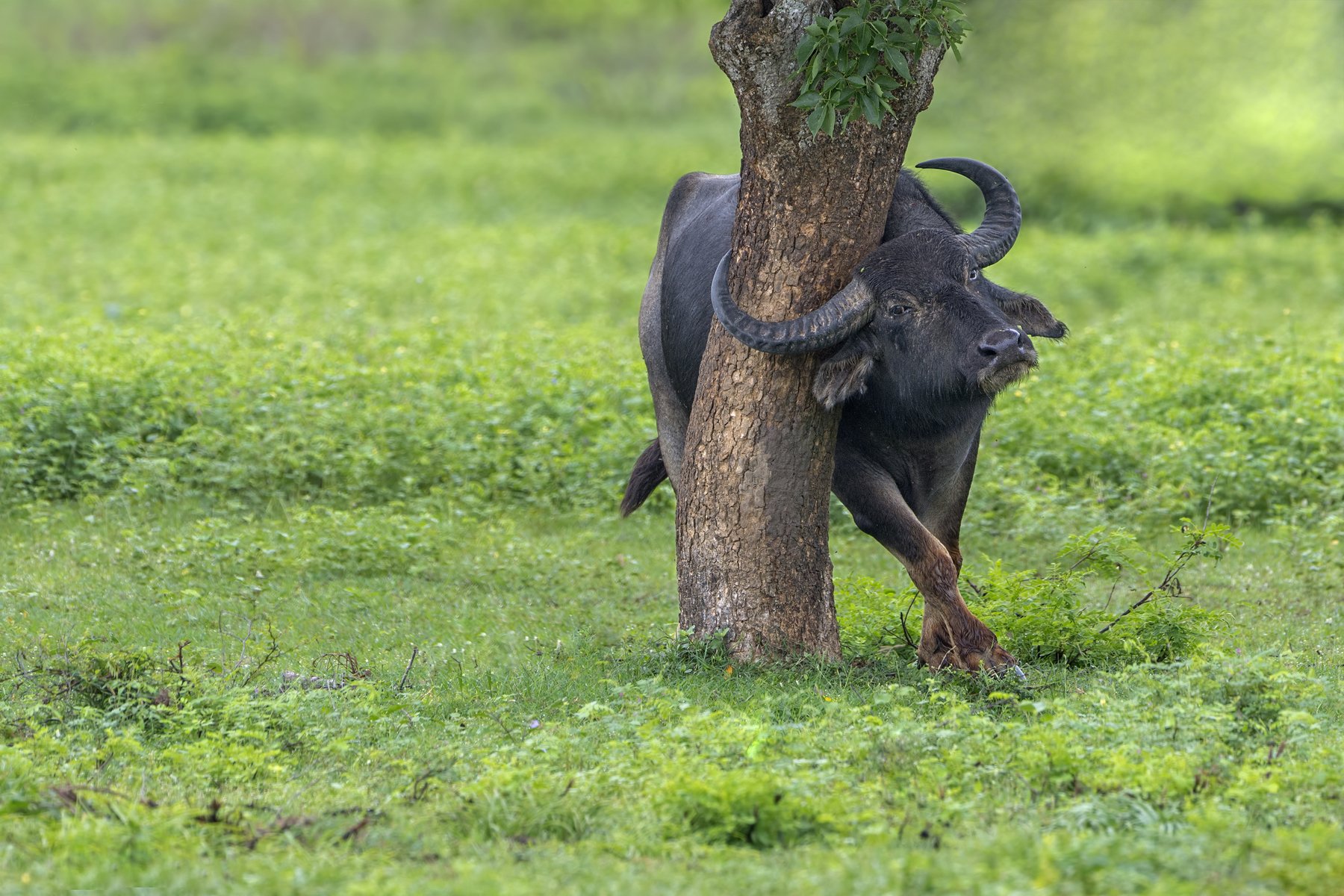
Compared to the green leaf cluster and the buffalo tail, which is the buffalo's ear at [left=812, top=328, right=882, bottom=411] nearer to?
the green leaf cluster

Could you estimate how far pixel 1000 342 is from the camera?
19.2 ft

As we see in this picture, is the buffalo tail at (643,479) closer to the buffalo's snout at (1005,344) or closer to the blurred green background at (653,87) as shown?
the buffalo's snout at (1005,344)

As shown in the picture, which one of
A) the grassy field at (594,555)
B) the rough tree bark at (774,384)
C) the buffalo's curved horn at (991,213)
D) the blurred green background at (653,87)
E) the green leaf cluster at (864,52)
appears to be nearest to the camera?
the grassy field at (594,555)

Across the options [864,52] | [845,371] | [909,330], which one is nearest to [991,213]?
[909,330]

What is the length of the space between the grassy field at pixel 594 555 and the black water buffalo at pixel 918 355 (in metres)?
0.43

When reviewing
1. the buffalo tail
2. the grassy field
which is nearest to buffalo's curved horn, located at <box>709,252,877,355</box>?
the grassy field

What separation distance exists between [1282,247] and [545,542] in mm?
11566

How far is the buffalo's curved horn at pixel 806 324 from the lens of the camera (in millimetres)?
5812

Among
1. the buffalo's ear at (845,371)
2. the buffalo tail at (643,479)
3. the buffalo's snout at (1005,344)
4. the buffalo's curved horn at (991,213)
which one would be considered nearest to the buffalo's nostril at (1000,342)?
the buffalo's snout at (1005,344)

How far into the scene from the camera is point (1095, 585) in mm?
7957

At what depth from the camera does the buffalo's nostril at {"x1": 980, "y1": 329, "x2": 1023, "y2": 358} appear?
5.81 meters

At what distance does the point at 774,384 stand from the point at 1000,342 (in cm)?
87

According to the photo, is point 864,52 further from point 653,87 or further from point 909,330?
point 653,87

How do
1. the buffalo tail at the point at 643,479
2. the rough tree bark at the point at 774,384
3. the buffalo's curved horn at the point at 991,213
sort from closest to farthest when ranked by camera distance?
the rough tree bark at the point at 774,384 < the buffalo's curved horn at the point at 991,213 < the buffalo tail at the point at 643,479
